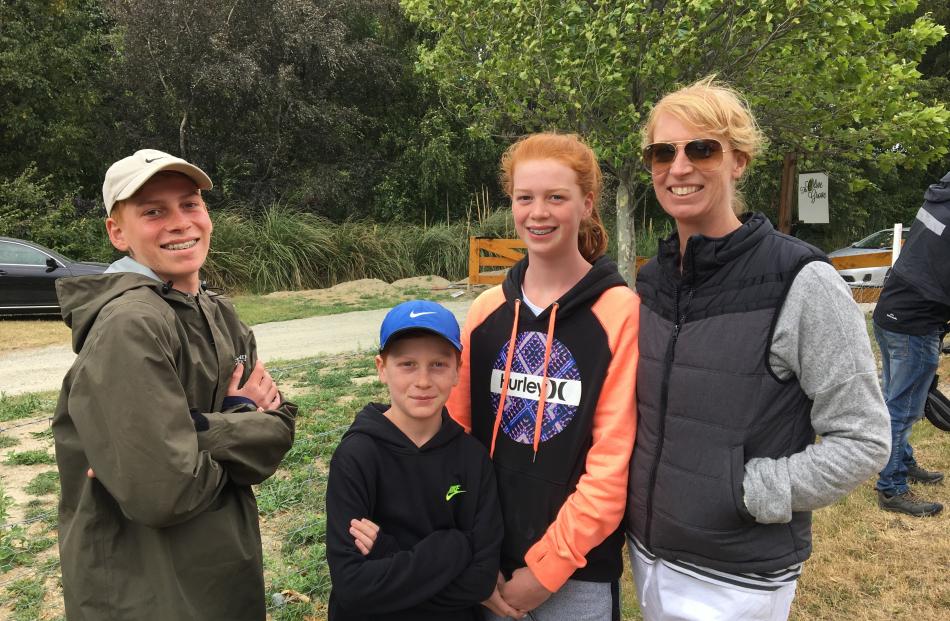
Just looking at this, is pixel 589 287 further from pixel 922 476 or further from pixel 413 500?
pixel 922 476

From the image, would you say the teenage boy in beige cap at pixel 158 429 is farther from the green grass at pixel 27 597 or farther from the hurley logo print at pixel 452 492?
the green grass at pixel 27 597

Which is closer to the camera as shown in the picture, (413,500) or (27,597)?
(413,500)

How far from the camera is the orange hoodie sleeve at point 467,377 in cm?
213

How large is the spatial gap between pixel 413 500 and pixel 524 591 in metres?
0.40

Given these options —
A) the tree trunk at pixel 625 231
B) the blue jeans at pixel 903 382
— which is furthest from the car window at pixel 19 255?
the blue jeans at pixel 903 382

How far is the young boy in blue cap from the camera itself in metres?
1.77

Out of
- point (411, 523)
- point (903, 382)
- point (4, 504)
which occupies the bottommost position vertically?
point (4, 504)

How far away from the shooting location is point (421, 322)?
1.90 metres

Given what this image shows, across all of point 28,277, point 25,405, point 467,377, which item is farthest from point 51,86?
point 467,377

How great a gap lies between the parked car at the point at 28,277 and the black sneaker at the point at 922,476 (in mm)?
12075

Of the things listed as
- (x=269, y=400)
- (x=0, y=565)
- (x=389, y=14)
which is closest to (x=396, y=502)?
(x=269, y=400)

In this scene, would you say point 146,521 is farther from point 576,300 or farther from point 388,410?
point 576,300

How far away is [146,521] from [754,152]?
5.83 feet

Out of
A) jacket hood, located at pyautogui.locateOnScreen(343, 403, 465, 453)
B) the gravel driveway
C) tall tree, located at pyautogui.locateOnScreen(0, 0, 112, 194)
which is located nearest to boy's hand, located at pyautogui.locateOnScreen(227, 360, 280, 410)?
jacket hood, located at pyautogui.locateOnScreen(343, 403, 465, 453)
